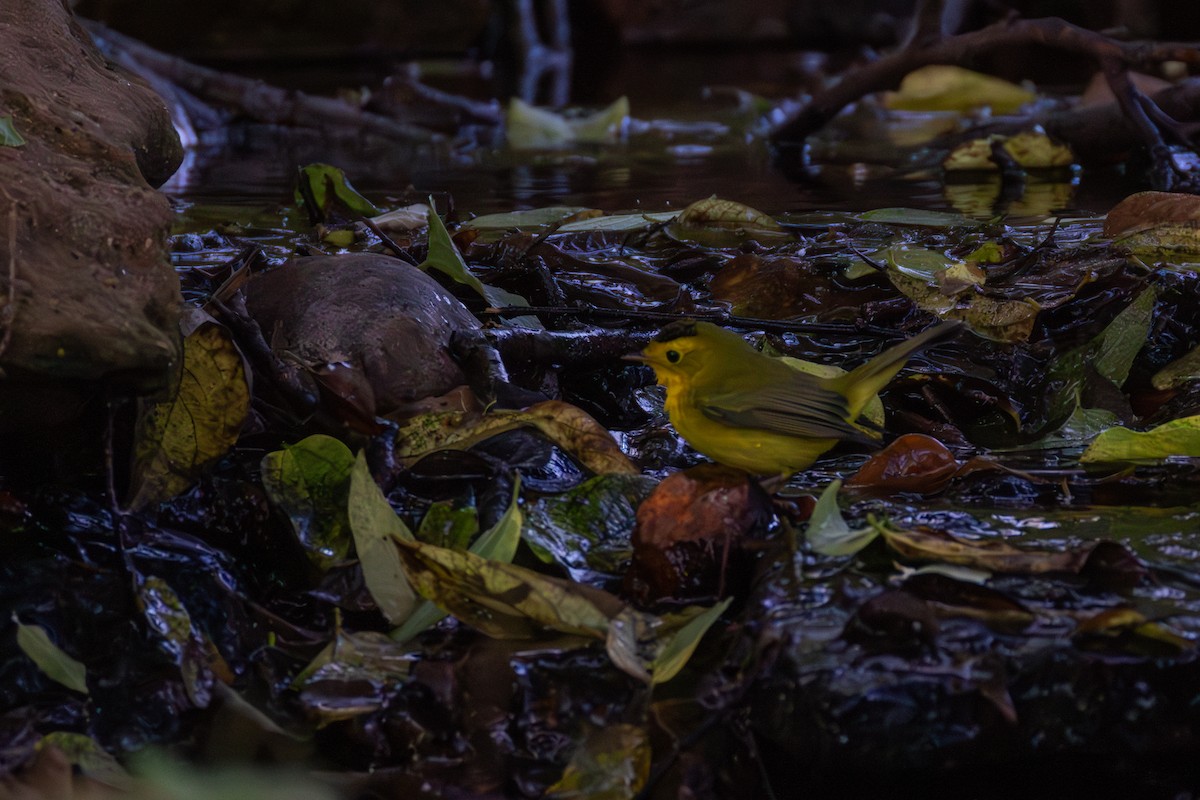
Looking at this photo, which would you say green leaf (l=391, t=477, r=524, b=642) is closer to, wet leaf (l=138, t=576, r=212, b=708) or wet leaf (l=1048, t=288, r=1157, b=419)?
wet leaf (l=138, t=576, r=212, b=708)

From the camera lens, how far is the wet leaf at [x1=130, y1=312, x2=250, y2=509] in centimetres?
182

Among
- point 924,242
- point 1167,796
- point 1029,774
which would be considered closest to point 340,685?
point 1029,774

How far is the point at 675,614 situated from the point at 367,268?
3.21 ft

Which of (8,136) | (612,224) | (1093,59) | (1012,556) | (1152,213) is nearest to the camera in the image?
(1012,556)

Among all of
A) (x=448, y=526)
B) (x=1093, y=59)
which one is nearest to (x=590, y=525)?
(x=448, y=526)

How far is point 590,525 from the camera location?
179 centimetres

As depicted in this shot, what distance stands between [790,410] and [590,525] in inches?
13.3

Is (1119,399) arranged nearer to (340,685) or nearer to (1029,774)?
(1029,774)

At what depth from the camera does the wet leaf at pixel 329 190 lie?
318 centimetres

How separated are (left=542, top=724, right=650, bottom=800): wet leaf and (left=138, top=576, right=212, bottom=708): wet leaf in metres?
0.47

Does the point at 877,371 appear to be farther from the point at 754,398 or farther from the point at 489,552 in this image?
the point at 489,552

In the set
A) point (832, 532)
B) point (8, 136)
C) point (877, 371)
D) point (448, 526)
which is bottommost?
point (448, 526)

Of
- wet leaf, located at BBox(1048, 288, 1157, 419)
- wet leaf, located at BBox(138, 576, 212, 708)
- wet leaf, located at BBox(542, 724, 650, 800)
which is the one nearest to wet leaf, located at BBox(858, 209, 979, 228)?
wet leaf, located at BBox(1048, 288, 1157, 419)

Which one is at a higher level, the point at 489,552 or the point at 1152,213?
the point at 1152,213
